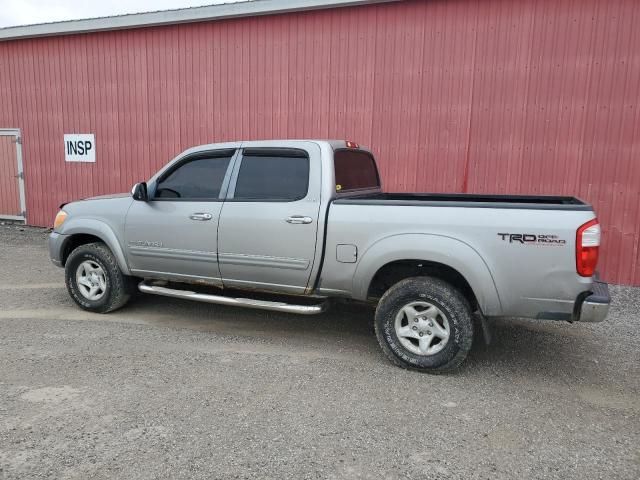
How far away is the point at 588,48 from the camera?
21.9 feet

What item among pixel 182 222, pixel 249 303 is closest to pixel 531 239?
pixel 249 303

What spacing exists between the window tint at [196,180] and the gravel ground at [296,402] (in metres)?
1.33

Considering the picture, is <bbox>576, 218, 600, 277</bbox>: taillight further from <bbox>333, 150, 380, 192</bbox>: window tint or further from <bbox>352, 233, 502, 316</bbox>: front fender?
<bbox>333, 150, 380, 192</bbox>: window tint

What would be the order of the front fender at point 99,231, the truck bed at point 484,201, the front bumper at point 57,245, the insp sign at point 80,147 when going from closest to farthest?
the truck bed at point 484,201, the front fender at point 99,231, the front bumper at point 57,245, the insp sign at point 80,147

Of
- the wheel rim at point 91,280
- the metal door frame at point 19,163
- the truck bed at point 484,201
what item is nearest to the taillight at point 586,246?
the truck bed at point 484,201

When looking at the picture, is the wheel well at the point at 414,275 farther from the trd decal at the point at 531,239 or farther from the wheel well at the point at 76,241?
the wheel well at the point at 76,241

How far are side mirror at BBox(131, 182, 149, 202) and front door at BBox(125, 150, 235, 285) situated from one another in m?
0.06

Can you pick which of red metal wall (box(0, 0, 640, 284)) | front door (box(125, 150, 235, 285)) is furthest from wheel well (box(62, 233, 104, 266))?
red metal wall (box(0, 0, 640, 284))

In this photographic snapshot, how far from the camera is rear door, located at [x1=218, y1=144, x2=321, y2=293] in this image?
14.5 ft

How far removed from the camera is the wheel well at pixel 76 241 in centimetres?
561

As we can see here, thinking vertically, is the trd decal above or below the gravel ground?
above

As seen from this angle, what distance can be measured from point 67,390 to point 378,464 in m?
2.31

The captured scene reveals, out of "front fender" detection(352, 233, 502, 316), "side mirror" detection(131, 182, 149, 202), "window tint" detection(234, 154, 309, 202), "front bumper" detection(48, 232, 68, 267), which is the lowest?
"front bumper" detection(48, 232, 68, 267)

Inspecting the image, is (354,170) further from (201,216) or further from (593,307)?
(593,307)
